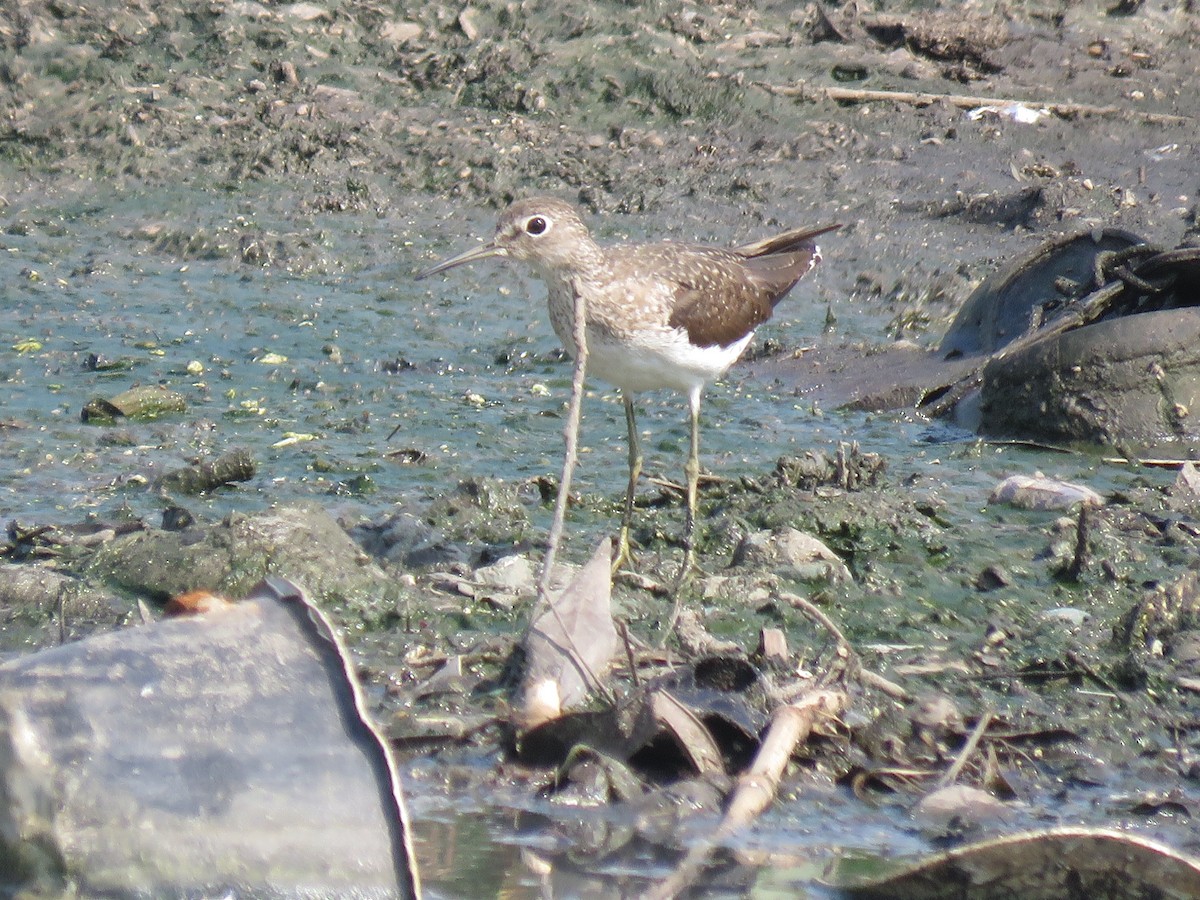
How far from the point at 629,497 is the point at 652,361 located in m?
0.54

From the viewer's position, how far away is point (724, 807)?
396 cm

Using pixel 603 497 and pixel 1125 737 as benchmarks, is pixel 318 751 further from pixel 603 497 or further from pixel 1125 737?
pixel 603 497

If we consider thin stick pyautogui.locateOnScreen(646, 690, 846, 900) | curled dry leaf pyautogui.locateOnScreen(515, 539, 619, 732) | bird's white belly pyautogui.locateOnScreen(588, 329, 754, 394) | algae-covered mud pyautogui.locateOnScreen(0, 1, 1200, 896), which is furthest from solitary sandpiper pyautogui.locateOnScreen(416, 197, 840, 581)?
thin stick pyautogui.locateOnScreen(646, 690, 846, 900)

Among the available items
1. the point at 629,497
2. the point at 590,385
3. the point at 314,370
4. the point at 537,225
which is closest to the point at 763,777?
the point at 629,497

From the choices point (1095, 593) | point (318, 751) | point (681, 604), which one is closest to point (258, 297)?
point (681, 604)

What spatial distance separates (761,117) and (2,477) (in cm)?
654

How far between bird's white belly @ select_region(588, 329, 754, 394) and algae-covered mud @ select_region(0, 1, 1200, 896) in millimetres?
480

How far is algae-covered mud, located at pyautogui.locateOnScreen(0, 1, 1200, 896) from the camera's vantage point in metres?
4.35

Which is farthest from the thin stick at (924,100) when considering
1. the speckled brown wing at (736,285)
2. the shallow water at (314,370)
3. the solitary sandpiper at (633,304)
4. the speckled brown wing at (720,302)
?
the solitary sandpiper at (633,304)

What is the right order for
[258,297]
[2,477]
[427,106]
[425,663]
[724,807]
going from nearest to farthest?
1. [724,807]
2. [425,663]
3. [2,477]
4. [258,297]
5. [427,106]

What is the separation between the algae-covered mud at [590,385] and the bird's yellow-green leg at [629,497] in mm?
106

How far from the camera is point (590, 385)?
8211mm

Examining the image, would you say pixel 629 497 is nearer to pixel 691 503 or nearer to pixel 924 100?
pixel 691 503

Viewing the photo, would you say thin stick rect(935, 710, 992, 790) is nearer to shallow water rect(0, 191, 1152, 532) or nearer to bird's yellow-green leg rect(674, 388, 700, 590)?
bird's yellow-green leg rect(674, 388, 700, 590)
